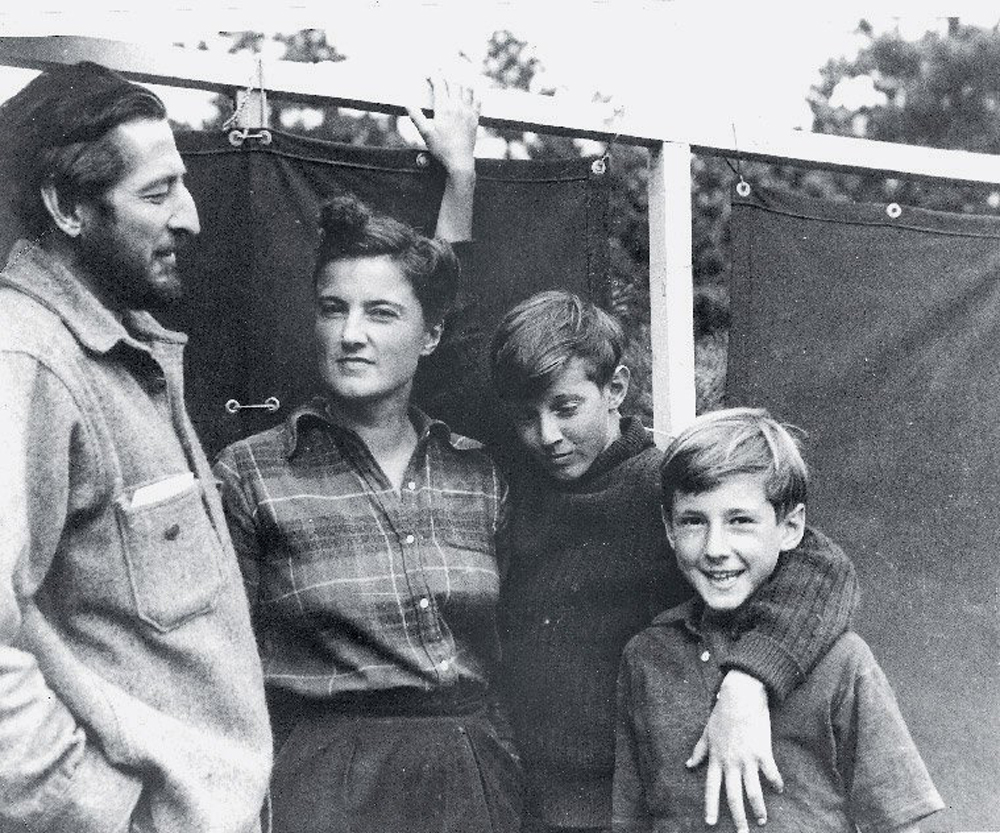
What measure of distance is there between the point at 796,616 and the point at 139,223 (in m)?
1.26

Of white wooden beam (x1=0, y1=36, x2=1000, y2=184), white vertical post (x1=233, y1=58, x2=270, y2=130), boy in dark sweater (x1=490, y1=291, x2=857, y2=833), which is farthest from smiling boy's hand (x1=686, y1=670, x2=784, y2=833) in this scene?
white vertical post (x1=233, y1=58, x2=270, y2=130)

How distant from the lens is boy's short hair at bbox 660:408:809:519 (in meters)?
2.29

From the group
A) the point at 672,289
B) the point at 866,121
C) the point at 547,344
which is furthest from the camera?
the point at 866,121

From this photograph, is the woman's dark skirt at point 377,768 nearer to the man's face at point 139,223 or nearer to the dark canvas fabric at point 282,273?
the dark canvas fabric at point 282,273

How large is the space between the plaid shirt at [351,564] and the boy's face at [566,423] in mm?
194

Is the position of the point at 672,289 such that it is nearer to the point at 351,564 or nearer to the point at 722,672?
the point at 722,672

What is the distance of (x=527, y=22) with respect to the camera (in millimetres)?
2463

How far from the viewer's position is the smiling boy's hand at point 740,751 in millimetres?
2172

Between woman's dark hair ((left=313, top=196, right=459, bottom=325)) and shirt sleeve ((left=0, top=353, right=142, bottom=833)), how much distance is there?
684 mm

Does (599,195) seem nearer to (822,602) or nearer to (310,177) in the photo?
(310,177)

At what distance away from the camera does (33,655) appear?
173 centimetres

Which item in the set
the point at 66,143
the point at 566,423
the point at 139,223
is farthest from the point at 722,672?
the point at 66,143

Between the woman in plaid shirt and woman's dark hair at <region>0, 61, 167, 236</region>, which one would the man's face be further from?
the woman in plaid shirt

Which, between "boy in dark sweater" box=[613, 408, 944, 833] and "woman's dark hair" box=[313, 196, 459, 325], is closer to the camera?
"boy in dark sweater" box=[613, 408, 944, 833]
